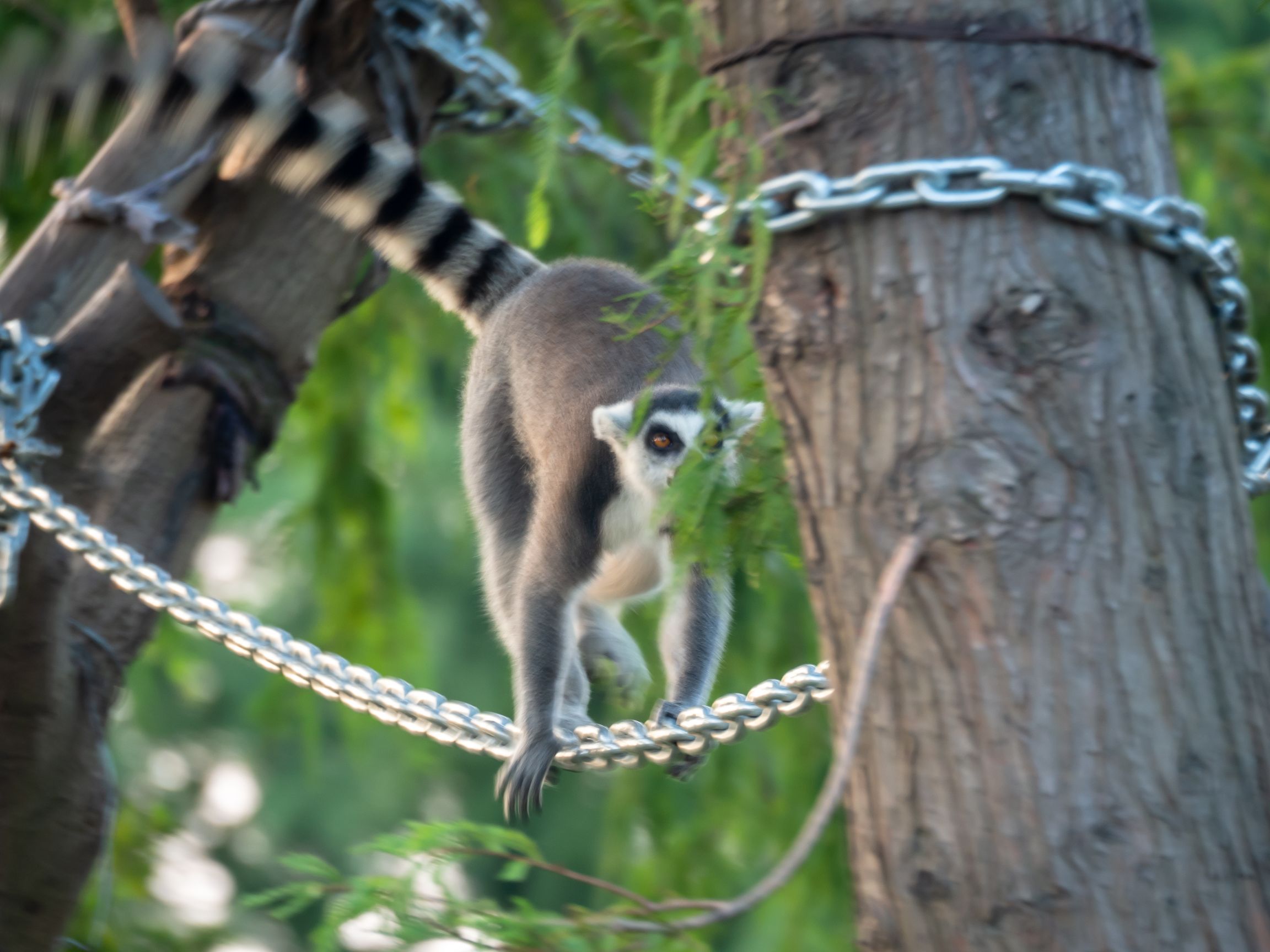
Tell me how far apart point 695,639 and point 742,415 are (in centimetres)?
65

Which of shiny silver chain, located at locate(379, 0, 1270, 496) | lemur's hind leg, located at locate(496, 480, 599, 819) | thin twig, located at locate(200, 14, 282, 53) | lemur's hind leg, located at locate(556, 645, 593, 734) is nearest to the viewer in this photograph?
shiny silver chain, located at locate(379, 0, 1270, 496)

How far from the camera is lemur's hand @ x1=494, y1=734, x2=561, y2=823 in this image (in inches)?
89.7

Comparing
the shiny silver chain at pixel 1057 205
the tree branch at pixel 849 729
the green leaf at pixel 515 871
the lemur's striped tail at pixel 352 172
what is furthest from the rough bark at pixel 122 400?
the tree branch at pixel 849 729

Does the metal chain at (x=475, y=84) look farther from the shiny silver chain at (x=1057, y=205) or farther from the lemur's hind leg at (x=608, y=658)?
the shiny silver chain at (x=1057, y=205)

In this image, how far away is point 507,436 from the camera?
294cm

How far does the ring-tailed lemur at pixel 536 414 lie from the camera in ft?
8.16

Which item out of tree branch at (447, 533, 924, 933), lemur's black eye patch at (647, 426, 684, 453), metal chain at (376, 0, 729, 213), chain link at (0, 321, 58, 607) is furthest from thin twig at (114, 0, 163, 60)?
tree branch at (447, 533, 924, 933)

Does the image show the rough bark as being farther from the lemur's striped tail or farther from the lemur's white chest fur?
the lemur's white chest fur

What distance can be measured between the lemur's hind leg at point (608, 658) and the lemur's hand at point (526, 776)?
0.55 meters

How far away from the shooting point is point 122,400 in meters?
2.72

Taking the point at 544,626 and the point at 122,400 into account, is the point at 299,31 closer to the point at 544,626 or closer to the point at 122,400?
the point at 122,400

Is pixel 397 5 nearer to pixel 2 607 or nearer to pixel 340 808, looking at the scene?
pixel 2 607

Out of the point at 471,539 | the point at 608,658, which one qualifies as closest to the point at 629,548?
the point at 608,658

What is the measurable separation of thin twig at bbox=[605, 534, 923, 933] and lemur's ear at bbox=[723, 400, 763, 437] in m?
0.51
